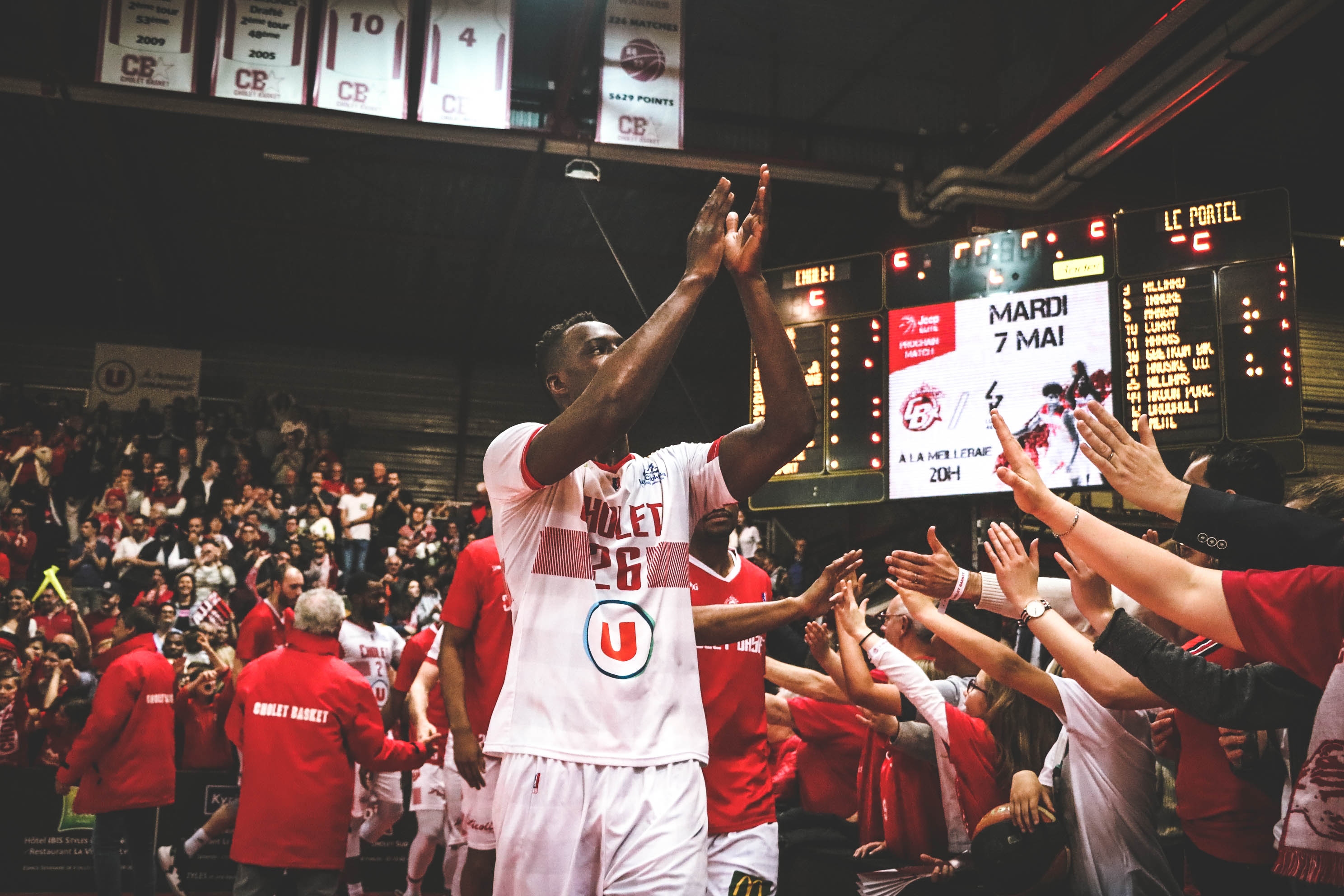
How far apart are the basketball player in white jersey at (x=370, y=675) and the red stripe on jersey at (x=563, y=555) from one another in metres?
6.06

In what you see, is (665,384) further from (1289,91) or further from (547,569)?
(547,569)

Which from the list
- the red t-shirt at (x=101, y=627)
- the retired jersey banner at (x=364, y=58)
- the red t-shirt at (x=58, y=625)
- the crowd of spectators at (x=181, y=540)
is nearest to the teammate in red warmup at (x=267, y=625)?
the crowd of spectators at (x=181, y=540)

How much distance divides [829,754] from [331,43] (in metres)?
8.65

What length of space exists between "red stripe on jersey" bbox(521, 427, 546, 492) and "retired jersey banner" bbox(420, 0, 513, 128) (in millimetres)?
9261

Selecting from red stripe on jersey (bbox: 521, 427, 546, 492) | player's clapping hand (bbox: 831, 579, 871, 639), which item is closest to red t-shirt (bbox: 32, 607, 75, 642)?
player's clapping hand (bbox: 831, 579, 871, 639)

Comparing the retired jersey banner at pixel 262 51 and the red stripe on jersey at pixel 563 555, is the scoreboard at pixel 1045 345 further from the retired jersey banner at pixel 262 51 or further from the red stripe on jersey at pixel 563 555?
the red stripe on jersey at pixel 563 555

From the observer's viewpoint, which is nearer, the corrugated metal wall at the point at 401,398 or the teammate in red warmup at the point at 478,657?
the teammate in red warmup at the point at 478,657

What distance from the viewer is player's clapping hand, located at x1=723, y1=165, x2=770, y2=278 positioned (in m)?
2.85

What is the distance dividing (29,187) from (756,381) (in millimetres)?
12095

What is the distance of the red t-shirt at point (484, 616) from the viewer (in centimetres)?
495

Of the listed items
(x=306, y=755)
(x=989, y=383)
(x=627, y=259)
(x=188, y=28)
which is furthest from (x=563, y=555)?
(x=627, y=259)

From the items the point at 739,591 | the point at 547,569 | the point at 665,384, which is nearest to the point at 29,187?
the point at 665,384

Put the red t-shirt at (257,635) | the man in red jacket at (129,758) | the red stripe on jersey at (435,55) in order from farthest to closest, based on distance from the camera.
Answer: the red stripe on jersey at (435,55) < the red t-shirt at (257,635) < the man in red jacket at (129,758)

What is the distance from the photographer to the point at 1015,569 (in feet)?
11.8
